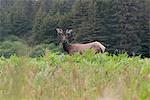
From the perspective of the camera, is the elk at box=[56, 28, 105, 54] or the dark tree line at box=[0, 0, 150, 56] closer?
the elk at box=[56, 28, 105, 54]

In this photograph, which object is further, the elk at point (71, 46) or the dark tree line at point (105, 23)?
the dark tree line at point (105, 23)

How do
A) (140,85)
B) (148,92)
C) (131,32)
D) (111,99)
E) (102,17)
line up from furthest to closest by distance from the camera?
(102,17)
(131,32)
(140,85)
(148,92)
(111,99)

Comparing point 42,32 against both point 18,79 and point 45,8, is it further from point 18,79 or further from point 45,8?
point 18,79

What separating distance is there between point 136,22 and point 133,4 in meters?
2.24

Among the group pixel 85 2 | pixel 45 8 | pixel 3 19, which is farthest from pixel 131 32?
pixel 45 8

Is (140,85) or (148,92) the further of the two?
(140,85)

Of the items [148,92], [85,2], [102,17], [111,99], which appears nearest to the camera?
[111,99]

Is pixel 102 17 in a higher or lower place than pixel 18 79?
lower

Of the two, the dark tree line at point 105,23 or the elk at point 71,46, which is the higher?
the elk at point 71,46

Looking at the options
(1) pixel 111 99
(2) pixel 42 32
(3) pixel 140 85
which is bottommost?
(2) pixel 42 32

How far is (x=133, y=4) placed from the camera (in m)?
49.6

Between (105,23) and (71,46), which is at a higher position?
(71,46)

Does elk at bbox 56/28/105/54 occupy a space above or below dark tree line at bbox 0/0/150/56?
above

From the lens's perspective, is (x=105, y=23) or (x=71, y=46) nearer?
(x=71, y=46)
